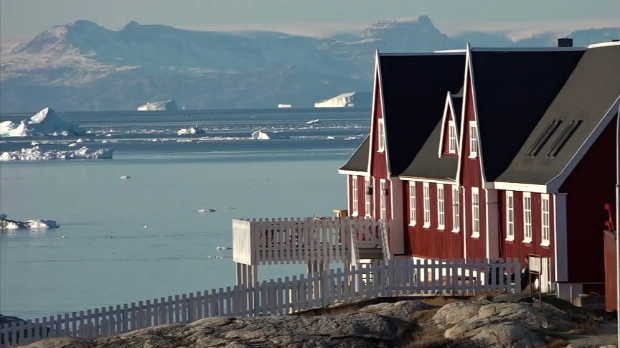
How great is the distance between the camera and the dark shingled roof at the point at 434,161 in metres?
38.8

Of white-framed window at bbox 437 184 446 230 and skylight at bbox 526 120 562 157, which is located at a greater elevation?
skylight at bbox 526 120 562 157

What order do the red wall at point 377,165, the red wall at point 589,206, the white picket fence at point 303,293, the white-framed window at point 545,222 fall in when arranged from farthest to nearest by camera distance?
the red wall at point 377,165 < the white-framed window at point 545,222 < the red wall at point 589,206 < the white picket fence at point 303,293

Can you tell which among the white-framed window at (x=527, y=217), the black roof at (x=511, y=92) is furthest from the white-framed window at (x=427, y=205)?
the white-framed window at (x=527, y=217)

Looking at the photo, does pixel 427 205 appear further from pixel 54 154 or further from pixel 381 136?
pixel 54 154

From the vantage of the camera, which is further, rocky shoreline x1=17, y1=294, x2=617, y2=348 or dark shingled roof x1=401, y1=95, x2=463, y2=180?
dark shingled roof x1=401, y1=95, x2=463, y2=180

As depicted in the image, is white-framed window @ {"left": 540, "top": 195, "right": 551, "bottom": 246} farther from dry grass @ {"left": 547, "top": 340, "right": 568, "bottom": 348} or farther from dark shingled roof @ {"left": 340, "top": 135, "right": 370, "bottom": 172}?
dark shingled roof @ {"left": 340, "top": 135, "right": 370, "bottom": 172}

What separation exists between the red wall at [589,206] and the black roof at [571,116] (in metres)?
0.38

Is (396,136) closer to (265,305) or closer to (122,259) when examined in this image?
(265,305)

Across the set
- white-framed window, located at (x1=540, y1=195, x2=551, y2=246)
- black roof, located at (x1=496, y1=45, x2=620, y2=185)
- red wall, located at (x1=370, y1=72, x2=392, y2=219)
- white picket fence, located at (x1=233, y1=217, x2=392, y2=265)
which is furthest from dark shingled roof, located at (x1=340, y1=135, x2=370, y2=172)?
white-framed window, located at (x1=540, y1=195, x2=551, y2=246)

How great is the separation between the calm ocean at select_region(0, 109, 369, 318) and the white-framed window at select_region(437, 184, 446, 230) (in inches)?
615

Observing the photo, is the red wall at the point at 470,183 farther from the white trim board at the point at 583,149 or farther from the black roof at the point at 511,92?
the white trim board at the point at 583,149

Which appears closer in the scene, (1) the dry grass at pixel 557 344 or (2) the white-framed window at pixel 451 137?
(1) the dry grass at pixel 557 344

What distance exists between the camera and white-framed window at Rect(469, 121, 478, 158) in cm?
3691

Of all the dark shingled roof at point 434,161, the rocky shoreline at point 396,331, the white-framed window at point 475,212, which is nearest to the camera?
the rocky shoreline at point 396,331
